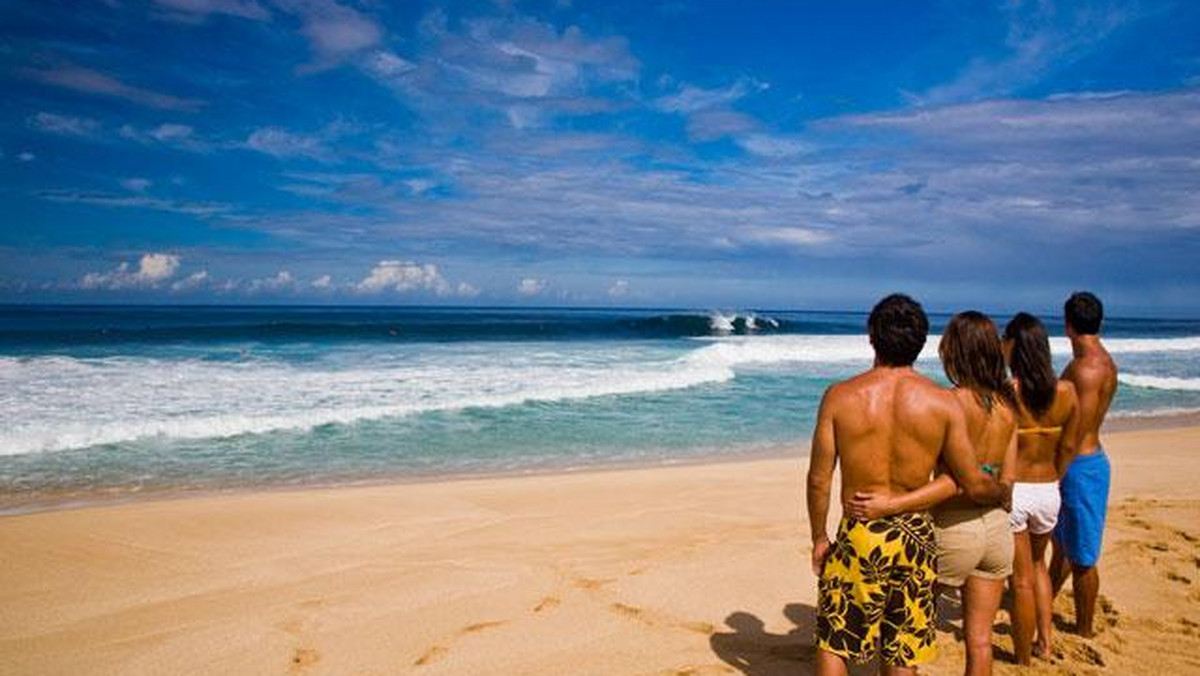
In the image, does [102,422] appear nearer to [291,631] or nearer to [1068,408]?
[291,631]

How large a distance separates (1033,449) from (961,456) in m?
1.20

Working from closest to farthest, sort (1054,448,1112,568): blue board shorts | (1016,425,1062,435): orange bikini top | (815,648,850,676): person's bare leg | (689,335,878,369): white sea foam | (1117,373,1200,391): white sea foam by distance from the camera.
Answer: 1. (815,648,850,676): person's bare leg
2. (1016,425,1062,435): orange bikini top
3. (1054,448,1112,568): blue board shorts
4. (1117,373,1200,391): white sea foam
5. (689,335,878,369): white sea foam

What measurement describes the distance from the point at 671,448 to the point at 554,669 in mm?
7209

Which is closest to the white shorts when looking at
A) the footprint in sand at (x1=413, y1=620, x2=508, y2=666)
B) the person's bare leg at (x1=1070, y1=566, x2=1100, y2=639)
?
the person's bare leg at (x1=1070, y1=566, x2=1100, y2=639)

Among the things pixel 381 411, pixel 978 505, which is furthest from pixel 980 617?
pixel 381 411

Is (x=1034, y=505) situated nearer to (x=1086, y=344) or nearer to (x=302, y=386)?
(x=1086, y=344)

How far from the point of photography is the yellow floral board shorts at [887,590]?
2816mm

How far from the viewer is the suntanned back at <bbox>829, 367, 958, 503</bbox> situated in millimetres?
2754

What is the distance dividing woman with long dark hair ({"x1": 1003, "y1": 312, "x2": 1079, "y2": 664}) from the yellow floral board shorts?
1.05 meters

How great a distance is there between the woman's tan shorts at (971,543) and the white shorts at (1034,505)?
0.62m

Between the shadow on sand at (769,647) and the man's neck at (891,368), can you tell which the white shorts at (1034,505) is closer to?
the shadow on sand at (769,647)

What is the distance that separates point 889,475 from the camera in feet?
9.18

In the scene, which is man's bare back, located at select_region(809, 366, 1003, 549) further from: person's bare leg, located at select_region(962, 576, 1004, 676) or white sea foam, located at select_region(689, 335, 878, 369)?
white sea foam, located at select_region(689, 335, 878, 369)

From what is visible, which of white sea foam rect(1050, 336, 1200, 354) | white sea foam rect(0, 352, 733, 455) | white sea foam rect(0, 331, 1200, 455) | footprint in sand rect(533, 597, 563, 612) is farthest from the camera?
white sea foam rect(1050, 336, 1200, 354)
